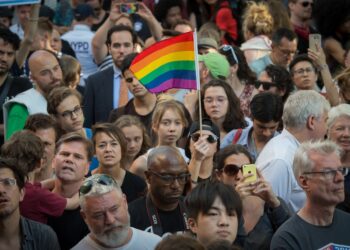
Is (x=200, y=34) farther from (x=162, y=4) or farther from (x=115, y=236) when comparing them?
(x=115, y=236)

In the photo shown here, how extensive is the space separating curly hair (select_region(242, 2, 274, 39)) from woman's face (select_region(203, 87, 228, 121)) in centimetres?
343

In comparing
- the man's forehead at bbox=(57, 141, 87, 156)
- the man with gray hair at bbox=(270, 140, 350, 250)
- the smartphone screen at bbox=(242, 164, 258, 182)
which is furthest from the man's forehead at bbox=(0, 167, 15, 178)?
the man with gray hair at bbox=(270, 140, 350, 250)

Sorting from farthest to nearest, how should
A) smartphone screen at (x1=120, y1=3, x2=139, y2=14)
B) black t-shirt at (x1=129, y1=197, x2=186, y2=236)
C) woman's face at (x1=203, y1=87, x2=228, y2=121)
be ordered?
smartphone screen at (x1=120, y1=3, x2=139, y2=14)
woman's face at (x1=203, y1=87, x2=228, y2=121)
black t-shirt at (x1=129, y1=197, x2=186, y2=236)

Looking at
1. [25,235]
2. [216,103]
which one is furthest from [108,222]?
[216,103]

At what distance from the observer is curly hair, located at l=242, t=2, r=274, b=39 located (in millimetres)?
14750

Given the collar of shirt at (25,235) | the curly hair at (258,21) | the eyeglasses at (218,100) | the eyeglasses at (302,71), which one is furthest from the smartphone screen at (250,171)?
the curly hair at (258,21)

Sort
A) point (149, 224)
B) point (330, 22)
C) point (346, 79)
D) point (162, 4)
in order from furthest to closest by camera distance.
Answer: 1. point (162, 4)
2. point (330, 22)
3. point (346, 79)
4. point (149, 224)

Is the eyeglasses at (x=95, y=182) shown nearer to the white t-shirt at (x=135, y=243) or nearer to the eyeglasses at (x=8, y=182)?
the white t-shirt at (x=135, y=243)

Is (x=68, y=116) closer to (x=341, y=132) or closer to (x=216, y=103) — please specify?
(x=216, y=103)

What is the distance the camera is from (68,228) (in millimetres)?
8828

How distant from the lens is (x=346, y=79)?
11.2 meters

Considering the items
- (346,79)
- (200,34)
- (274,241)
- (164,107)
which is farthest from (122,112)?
(274,241)

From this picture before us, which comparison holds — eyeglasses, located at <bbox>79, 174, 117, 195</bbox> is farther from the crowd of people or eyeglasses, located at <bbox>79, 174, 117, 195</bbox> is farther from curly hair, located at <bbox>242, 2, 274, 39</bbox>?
curly hair, located at <bbox>242, 2, 274, 39</bbox>

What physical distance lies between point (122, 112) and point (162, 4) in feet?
15.6
